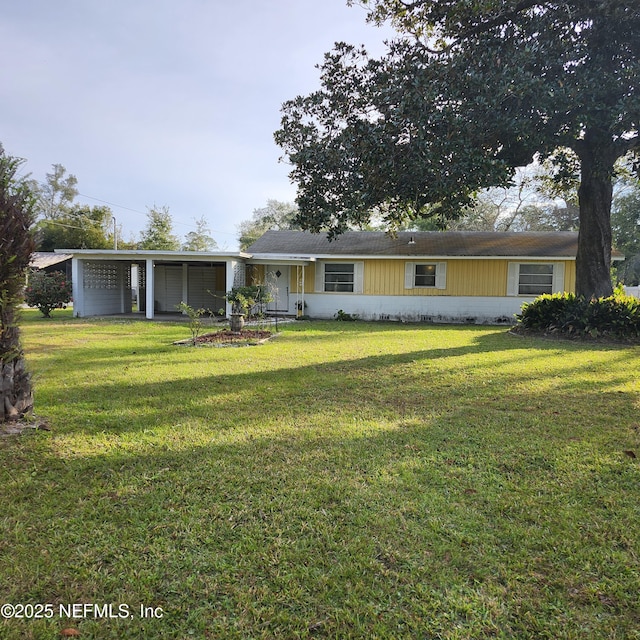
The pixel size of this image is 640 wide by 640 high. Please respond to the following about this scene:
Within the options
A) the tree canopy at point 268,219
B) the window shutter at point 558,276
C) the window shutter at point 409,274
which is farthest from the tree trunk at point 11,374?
the tree canopy at point 268,219

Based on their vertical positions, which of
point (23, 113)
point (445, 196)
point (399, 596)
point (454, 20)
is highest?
point (23, 113)

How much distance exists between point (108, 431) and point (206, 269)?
15839 mm

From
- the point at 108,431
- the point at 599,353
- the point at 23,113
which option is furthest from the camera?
the point at 23,113

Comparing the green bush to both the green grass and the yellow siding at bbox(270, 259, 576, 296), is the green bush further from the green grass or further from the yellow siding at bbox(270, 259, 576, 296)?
the green grass

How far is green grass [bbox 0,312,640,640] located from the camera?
1.76 meters

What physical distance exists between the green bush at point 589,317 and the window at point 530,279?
4.16 meters

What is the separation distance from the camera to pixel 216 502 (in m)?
2.60

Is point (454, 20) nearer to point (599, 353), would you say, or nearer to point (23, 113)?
point (599, 353)

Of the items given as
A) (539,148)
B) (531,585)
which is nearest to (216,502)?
(531,585)

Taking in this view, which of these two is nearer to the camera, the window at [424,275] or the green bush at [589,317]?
the green bush at [589,317]

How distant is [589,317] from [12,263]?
38.6ft

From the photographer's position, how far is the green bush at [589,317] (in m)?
10.1

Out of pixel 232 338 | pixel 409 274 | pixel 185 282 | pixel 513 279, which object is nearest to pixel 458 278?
pixel 409 274

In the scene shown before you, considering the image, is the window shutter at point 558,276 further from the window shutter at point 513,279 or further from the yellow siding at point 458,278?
the window shutter at point 513,279
